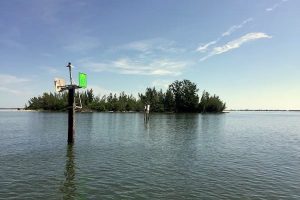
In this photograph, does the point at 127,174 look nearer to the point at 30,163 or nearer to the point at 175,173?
the point at 175,173

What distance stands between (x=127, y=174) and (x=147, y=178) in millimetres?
1696

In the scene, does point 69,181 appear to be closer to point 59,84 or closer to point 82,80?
point 82,80

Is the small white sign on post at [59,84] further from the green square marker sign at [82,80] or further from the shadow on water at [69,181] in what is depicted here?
→ the shadow on water at [69,181]

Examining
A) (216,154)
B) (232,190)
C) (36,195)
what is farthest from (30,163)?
(216,154)

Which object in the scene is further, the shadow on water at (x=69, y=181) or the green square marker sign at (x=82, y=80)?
the green square marker sign at (x=82, y=80)

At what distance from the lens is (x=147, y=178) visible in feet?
66.3

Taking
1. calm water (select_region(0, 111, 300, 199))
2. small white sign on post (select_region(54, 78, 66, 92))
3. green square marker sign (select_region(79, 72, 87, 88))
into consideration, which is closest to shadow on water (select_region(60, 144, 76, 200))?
calm water (select_region(0, 111, 300, 199))

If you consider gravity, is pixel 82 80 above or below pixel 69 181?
above

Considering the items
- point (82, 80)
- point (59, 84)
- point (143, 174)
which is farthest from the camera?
point (82, 80)

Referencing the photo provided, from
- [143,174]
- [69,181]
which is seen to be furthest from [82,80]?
[69,181]

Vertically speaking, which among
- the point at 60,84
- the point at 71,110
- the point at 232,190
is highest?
the point at 60,84

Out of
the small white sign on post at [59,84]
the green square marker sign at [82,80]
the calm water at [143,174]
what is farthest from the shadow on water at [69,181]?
the small white sign on post at [59,84]

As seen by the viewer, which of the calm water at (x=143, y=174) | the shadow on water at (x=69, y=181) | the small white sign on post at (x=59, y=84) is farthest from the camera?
the small white sign on post at (x=59, y=84)

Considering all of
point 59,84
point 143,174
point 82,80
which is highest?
point 82,80
